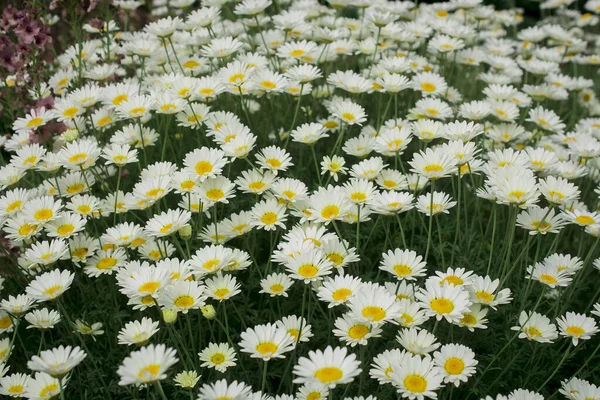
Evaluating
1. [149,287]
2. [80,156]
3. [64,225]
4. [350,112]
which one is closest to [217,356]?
[149,287]

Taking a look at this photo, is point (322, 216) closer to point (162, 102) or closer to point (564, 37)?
point (162, 102)

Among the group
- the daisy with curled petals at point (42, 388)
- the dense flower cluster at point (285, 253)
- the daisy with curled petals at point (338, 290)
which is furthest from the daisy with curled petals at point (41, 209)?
the daisy with curled petals at point (338, 290)

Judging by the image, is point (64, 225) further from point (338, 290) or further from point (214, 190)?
point (338, 290)

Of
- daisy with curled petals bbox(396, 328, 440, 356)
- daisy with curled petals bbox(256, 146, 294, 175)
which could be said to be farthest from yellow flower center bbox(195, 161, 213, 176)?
daisy with curled petals bbox(396, 328, 440, 356)

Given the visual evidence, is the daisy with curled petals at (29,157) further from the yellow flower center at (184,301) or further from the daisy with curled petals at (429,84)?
the daisy with curled petals at (429,84)

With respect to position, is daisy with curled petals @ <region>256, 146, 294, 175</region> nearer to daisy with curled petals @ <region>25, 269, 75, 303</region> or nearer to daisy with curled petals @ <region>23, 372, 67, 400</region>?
daisy with curled petals @ <region>25, 269, 75, 303</region>

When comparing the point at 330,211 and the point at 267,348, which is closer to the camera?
the point at 267,348

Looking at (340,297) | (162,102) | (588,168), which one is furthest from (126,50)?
(588,168)
